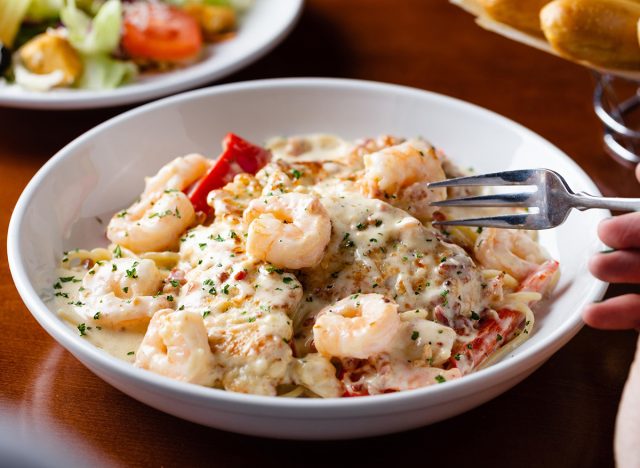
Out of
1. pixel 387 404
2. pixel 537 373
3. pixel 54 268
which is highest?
pixel 387 404

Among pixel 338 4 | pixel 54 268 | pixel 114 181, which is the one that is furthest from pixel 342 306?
pixel 338 4

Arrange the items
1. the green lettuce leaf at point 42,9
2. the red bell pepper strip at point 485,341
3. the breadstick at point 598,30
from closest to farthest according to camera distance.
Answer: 1. the red bell pepper strip at point 485,341
2. the breadstick at point 598,30
3. the green lettuce leaf at point 42,9

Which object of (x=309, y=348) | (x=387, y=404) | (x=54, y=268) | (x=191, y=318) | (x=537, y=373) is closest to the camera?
(x=387, y=404)

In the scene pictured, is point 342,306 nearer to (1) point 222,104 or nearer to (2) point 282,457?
(2) point 282,457

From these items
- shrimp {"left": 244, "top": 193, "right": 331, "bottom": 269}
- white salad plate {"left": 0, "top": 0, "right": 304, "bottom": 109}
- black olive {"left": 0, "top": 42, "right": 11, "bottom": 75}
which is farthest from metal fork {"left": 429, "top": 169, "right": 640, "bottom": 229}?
black olive {"left": 0, "top": 42, "right": 11, "bottom": 75}

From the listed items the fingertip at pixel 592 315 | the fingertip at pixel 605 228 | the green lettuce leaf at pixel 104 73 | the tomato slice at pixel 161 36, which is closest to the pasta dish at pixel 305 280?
the fingertip at pixel 592 315

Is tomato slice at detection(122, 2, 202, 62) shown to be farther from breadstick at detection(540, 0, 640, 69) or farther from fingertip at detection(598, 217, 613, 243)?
fingertip at detection(598, 217, 613, 243)

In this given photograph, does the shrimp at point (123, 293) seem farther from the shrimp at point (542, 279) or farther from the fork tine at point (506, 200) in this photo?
the shrimp at point (542, 279)
